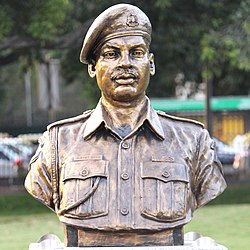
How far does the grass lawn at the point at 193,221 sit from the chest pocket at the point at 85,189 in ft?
23.6

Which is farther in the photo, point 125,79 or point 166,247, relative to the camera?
point 125,79

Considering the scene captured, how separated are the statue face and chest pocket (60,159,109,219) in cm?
41

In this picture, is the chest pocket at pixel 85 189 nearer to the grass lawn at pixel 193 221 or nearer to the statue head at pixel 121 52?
the statue head at pixel 121 52

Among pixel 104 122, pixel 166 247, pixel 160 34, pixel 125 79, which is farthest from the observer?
pixel 160 34

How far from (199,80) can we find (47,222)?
16.2 m

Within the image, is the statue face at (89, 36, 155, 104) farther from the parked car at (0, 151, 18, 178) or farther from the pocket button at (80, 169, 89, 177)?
the parked car at (0, 151, 18, 178)

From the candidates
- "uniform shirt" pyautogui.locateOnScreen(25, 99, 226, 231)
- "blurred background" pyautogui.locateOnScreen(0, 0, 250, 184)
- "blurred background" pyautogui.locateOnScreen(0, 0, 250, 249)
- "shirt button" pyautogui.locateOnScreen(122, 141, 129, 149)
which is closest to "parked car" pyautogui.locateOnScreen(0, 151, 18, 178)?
"blurred background" pyautogui.locateOnScreen(0, 0, 250, 249)

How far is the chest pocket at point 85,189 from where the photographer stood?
5.85 meters

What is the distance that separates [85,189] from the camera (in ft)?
19.3

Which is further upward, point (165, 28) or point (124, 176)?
point (165, 28)

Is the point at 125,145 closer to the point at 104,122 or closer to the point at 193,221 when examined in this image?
the point at 104,122

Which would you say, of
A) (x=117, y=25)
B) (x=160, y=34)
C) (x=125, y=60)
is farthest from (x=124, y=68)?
(x=160, y=34)

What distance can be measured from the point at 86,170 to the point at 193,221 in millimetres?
10820

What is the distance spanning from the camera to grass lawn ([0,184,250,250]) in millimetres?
14289
